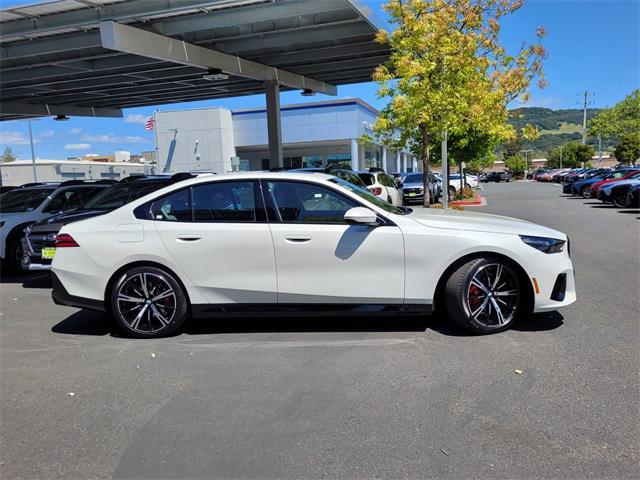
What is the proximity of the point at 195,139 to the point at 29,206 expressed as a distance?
33.8 m

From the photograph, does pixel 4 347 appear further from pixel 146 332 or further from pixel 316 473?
pixel 316 473

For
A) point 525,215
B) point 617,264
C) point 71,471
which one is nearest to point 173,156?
point 525,215

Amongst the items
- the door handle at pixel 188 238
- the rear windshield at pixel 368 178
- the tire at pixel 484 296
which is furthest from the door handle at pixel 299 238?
the rear windshield at pixel 368 178

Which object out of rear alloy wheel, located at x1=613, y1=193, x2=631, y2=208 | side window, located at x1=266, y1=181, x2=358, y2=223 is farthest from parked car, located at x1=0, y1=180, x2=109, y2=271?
rear alloy wheel, located at x1=613, y1=193, x2=631, y2=208

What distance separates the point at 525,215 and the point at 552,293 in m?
14.1

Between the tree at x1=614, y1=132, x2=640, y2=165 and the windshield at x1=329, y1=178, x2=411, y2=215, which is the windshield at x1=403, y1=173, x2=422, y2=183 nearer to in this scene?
the windshield at x1=329, y1=178, x2=411, y2=215

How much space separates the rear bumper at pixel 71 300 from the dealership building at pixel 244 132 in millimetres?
35089

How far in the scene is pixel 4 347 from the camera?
5.54 m

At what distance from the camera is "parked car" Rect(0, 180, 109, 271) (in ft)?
31.6

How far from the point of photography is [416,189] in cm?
2272

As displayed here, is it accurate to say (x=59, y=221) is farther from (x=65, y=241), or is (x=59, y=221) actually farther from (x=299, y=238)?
(x=299, y=238)

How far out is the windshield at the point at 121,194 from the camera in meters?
9.11

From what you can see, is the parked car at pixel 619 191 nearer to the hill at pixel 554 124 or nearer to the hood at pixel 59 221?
the hood at pixel 59 221

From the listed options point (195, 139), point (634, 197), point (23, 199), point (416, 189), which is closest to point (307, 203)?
point (23, 199)
